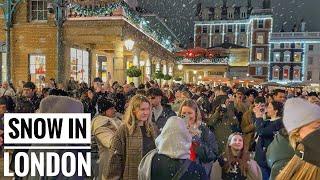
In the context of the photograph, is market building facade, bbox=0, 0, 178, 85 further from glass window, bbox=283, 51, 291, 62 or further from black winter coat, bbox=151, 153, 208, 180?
glass window, bbox=283, 51, 291, 62

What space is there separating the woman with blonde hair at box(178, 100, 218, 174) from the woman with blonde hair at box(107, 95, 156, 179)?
0.88 metres

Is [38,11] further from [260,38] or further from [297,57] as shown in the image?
[297,57]

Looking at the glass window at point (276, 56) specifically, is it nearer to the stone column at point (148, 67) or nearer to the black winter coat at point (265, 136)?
→ the stone column at point (148, 67)

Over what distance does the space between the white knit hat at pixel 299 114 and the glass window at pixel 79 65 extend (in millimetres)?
20087

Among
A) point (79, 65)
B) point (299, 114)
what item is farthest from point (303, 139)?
point (79, 65)

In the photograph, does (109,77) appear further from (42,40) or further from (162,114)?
(162,114)

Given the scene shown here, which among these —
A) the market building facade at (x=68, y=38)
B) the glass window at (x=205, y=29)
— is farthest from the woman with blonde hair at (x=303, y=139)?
the glass window at (x=205, y=29)

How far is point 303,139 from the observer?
6.68ft

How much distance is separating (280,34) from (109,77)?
63271 mm

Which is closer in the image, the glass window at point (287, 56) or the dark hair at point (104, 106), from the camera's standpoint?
the dark hair at point (104, 106)

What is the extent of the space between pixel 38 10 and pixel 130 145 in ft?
61.1

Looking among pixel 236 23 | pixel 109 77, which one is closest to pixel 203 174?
pixel 109 77

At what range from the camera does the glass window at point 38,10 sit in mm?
20828

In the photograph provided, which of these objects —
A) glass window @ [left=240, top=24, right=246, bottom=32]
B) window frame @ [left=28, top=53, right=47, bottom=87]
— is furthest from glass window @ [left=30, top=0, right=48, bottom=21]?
glass window @ [left=240, top=24, right=246, bottom=32]
